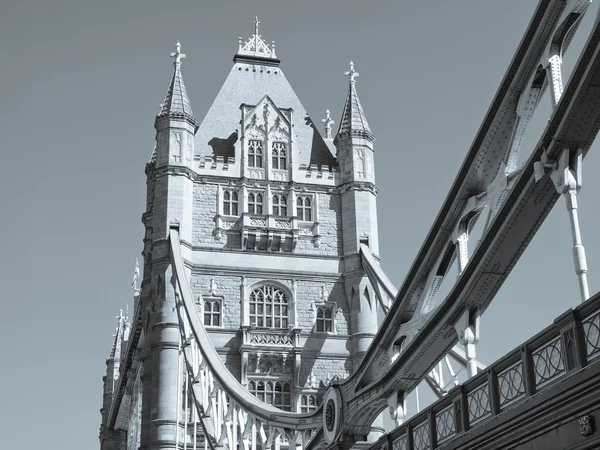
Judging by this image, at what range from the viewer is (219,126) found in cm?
3797

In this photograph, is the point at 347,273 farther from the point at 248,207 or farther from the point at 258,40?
the point at 258,40

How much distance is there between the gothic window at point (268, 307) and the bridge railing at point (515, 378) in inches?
754

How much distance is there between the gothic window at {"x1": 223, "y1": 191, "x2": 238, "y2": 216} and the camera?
3569 centimetres

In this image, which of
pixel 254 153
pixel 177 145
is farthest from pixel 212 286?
pixel 254 153

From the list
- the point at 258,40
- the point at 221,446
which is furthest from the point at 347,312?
the point at 258,40

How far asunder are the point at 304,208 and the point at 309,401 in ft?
23.5

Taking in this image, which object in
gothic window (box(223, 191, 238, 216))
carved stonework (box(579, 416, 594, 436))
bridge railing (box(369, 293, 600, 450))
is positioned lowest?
carved stonework (box(579, 416, 594, 436))

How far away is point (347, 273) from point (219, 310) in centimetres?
477

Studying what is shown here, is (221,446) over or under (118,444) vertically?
under

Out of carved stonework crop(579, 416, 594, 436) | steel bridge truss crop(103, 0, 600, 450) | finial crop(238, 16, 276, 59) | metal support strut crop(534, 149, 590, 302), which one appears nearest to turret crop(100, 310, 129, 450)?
finial crop(238, 16, 276, 59)

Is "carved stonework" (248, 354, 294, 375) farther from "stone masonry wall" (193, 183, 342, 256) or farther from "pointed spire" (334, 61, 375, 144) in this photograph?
"pointed spire" (334, 61, 375, 144)

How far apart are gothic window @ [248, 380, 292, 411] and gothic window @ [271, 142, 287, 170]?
8084 millimetres

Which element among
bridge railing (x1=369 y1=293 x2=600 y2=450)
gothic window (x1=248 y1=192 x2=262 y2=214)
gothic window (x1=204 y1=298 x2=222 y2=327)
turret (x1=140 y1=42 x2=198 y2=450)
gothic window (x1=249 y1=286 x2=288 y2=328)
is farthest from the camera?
gothic window (x1=248 y1=192 x2=262 y2=214)

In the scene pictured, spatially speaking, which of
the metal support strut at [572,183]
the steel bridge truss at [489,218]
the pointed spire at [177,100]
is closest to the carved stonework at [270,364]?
the pointed spire at [177,100]
